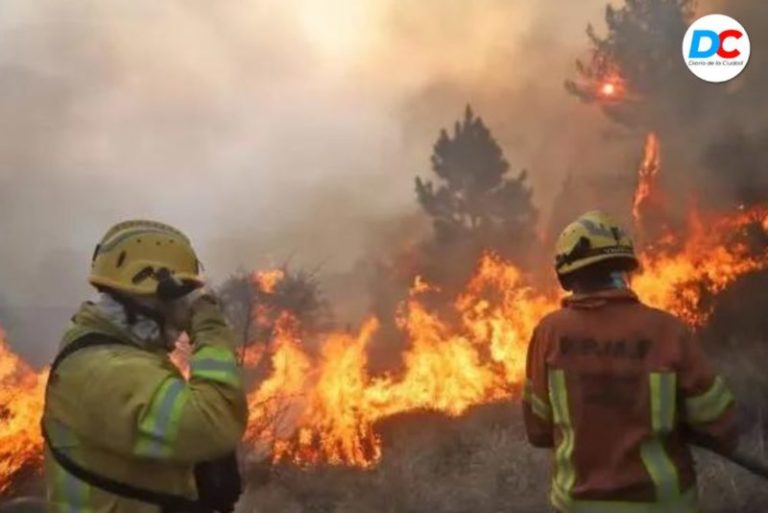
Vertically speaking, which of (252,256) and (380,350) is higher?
(252,256)

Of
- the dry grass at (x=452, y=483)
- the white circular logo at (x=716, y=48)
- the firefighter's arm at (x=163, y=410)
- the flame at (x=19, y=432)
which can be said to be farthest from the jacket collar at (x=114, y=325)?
the white circular logo at (x=716, y=48)

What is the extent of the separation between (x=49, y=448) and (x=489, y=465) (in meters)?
6.11

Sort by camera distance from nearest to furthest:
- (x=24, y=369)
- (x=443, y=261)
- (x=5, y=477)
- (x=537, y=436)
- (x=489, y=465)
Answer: (x=537, y=436) < (x=489, y=465) < (x=5, y=477) < (x=24, y=369) < (x=443, y=261)

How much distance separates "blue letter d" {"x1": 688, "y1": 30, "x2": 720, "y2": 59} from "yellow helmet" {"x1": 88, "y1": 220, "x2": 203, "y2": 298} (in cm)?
1740

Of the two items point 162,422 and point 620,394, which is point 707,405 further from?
point 162,422

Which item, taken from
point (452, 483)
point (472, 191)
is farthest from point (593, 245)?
point (472, 191)

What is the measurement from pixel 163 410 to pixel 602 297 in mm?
1455

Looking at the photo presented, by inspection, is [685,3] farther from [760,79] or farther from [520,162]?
[520,162]

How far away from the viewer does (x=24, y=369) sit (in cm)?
1411

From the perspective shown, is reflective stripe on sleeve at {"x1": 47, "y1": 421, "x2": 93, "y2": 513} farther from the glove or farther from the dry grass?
the dry grass

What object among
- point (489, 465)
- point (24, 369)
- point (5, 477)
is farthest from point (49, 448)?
point (24, 369)

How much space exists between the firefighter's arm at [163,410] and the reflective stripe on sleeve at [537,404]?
1.23 m

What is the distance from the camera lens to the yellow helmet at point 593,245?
9.57 ft

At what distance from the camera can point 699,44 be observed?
18266mm
